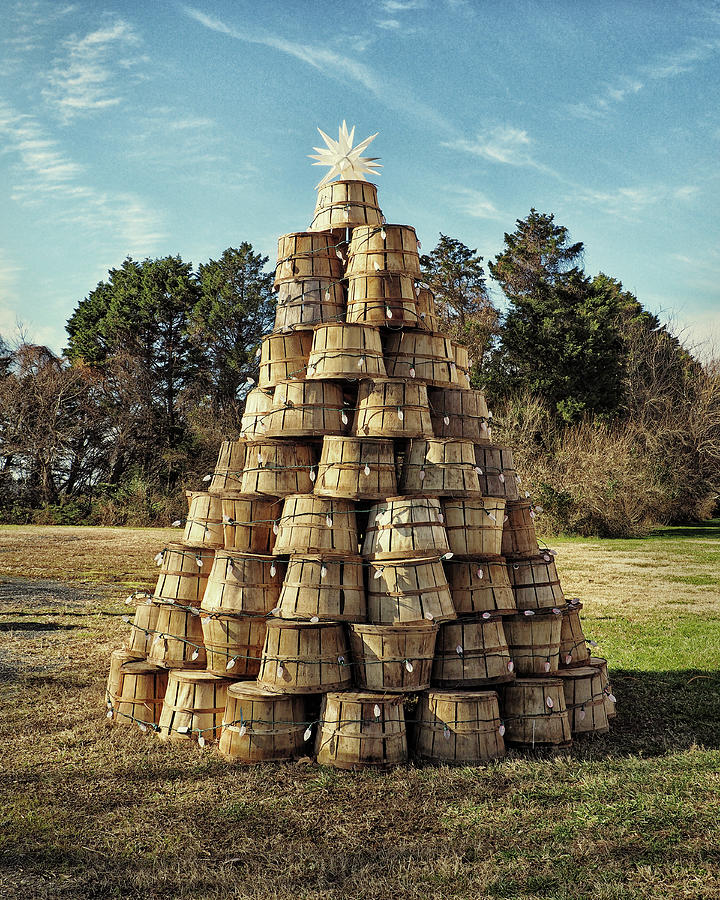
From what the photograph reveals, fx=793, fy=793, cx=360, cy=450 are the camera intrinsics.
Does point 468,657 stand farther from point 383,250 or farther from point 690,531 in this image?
point 690,531

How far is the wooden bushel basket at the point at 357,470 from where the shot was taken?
6.62 metres

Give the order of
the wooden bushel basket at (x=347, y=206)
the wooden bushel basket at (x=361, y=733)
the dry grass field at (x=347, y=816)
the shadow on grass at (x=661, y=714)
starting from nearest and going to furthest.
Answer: the dry grass field at (x=347, y=816)
the wooden bushel basket at (x=361, y=733)
the shadow on grass at (x=661, y=714)
the wooden bushel basket at (x=347, y=206)

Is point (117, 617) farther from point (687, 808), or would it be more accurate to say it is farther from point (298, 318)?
point (687, 808)

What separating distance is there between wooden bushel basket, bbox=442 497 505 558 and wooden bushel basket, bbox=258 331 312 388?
197 cm

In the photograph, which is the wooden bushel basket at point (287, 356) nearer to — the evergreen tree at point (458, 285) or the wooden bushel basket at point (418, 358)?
the wooden bushel basket at point (418, 358)

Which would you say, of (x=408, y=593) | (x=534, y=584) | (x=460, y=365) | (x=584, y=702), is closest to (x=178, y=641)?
(x=408, y=593)

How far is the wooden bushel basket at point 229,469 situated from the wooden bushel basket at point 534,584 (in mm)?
2718

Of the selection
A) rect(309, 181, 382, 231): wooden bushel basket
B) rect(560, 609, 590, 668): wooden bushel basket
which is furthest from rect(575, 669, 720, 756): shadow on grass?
rect(309, 181, 382, 231): wooden bushel basket

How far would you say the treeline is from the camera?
103 ft

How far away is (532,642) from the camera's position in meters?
6.67

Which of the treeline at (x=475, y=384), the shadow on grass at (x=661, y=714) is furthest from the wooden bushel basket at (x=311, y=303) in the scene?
the treeline at (x=475, y=384)

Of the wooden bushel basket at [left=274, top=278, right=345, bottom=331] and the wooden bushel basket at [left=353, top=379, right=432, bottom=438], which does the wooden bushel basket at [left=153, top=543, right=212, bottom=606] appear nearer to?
the wooden bushel basket at [left=353, top=379, right=432, bottom=438]

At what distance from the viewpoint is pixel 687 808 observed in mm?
5137

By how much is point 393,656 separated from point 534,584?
67.8 inches
